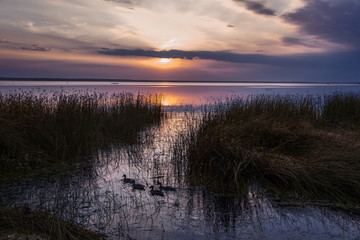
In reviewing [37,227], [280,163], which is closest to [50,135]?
[37,227]

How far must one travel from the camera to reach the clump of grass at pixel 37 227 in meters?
3.06

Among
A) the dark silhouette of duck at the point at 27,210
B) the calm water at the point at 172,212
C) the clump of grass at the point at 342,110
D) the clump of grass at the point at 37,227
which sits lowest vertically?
the calm water at the point at 172,212

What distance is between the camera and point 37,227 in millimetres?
3186

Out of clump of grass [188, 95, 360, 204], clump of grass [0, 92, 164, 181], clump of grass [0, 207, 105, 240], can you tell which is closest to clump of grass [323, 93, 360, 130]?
clump of grass [188, 95, 360, 204]

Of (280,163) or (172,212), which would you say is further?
(280,163)

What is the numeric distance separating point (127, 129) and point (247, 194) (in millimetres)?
6328

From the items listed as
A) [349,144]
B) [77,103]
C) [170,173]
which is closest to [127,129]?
[77,103]

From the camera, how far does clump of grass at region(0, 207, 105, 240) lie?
306cm

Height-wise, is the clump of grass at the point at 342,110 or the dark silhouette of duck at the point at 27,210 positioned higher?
the clump of grass at the point at 342,110

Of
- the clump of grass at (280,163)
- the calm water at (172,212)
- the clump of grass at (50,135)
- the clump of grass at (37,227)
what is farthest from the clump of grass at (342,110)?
the clump of grass at (37,227)

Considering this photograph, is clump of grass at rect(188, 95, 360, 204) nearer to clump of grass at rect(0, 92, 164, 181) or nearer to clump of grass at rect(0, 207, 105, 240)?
clump of grass at rect(0, 207, 105, 240)

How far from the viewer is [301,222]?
13.2 feet

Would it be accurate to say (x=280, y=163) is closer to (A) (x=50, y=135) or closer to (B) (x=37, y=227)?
(B) (x=37, y=227)

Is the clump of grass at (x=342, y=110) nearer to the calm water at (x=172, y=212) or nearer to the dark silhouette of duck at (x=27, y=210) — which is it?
the calm water at (x=172, y=212)
